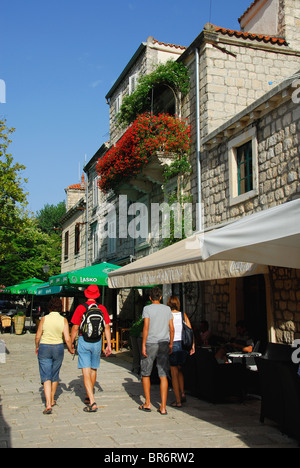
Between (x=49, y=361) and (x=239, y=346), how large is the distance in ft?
12.6

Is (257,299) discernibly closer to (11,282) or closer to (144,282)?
(144,282)

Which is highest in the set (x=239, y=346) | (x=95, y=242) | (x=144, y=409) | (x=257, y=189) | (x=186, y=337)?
(x=95, y=242)

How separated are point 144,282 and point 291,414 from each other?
13.9 ft

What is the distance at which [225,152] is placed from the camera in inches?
448

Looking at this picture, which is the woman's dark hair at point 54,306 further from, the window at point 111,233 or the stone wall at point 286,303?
the window at point 111,233

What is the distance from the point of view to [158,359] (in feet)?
21.5

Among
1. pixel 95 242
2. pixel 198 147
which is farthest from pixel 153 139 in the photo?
pixel 95 242

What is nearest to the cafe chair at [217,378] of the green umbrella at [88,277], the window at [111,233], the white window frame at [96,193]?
the green umbrella at [88,277]

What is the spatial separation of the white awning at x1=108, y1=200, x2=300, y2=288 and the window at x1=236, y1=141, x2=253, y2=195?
7.95ft

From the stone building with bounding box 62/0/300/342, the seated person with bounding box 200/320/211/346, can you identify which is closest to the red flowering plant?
the stone building with bounding box 62/0/300/342

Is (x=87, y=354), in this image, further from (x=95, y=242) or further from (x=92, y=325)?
(x=95, y=242)

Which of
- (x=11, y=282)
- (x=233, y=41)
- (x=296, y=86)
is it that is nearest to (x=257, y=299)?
(x=296, y=86)

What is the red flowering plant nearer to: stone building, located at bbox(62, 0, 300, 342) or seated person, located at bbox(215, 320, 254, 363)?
stone building, located at bbox(62, 0, 300, 342)

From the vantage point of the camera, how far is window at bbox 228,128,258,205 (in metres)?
10.1
